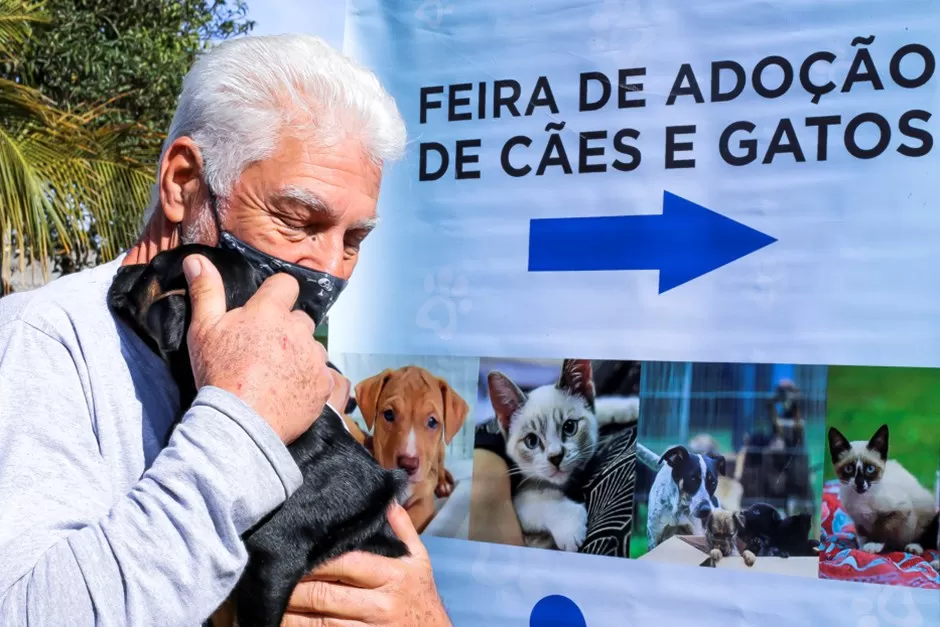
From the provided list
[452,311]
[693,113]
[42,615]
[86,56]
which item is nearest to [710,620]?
[452,311]

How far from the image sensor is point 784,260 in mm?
2344

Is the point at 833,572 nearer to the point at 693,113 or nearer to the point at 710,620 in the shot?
the point at 710,620

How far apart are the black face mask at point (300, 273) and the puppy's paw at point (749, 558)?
135cm

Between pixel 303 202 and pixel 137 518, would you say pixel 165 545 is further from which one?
Result: pixel 303 202

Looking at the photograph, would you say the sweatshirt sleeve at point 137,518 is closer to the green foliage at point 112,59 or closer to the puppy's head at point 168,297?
the puppy's head at point 168,297

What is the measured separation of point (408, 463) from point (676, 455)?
2.69ft

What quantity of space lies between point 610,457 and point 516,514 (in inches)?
12.7

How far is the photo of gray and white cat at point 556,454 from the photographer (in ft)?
8.30

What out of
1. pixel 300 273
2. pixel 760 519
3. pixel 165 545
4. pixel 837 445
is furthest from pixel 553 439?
pixel 165 545

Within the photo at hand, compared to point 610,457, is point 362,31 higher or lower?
higher

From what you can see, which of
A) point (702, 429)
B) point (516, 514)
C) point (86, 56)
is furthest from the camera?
point (86, 56)

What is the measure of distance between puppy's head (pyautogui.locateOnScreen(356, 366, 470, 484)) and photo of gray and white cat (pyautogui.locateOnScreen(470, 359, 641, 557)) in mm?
103

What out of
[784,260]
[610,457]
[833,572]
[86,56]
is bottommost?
[833,572]

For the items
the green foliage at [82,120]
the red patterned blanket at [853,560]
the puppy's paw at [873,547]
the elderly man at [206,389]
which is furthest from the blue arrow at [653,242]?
the green foliage at [82,120]
